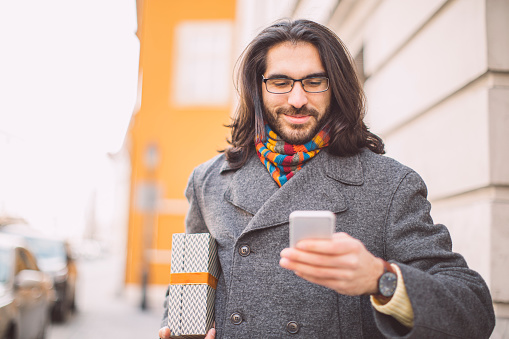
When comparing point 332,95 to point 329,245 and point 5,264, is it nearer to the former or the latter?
point 329,245

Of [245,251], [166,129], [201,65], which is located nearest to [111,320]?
[166,129]

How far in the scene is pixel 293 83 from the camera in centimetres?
204

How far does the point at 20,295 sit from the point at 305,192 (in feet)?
14.4

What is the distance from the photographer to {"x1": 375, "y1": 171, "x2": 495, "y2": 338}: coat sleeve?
4.94 ft

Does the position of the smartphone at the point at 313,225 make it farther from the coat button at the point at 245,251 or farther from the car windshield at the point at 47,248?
the car windshield at the point at 47,248

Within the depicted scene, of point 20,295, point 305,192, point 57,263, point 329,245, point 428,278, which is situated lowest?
point 57,263

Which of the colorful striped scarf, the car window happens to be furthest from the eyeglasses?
the car window

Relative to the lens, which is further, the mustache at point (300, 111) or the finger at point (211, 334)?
the mustache at point (300, 111)

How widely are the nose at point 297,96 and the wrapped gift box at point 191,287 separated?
1.93ft

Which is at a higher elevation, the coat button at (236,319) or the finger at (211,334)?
the coat button at (236,319)

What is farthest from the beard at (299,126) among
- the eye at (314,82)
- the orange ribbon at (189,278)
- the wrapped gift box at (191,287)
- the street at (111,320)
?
the street at (111,320)

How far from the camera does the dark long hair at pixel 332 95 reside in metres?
2.08

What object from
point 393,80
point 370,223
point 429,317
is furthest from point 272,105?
point 393,80

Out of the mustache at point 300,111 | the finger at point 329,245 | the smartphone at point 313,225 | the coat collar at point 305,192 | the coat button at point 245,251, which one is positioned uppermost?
the mustache at point 300,111
